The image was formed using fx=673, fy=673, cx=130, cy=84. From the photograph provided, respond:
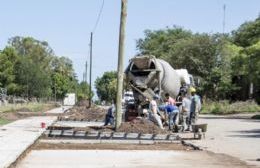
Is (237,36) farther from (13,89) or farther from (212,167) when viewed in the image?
(212,167)

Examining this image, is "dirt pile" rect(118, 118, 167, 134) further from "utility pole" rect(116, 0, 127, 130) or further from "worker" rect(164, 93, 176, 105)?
"worker" rect(164, 93, 176, 105)

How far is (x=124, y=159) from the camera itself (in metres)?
17.0

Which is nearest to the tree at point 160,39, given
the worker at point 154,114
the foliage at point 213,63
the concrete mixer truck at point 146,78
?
the foliage at point 213,63

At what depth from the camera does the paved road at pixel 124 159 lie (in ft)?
51.0

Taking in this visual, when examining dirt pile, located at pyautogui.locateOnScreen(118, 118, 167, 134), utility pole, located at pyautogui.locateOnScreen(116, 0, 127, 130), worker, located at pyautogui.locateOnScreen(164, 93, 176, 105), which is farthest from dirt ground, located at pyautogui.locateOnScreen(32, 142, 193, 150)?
worker, located at pyautogui.locateOnScreen(164, 93, 176, 105)

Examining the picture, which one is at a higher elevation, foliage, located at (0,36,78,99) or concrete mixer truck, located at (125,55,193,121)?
foliage, located at (0,36,78,99)

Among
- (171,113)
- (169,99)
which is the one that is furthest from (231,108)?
(171,113)

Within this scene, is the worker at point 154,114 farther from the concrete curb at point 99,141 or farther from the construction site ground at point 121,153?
the concrete curb at point 99,141

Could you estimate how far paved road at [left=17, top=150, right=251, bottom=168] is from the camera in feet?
51.0

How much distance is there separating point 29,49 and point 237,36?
4788 centimetres

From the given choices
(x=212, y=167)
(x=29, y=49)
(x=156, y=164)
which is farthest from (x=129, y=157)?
(x=29, y=49)

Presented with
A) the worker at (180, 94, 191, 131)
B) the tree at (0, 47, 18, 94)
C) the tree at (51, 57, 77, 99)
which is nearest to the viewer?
the worker at (180, 94, 191, 131)

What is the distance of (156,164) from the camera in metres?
15.8

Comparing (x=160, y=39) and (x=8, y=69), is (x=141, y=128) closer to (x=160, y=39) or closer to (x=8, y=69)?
(x=8, y=69)
